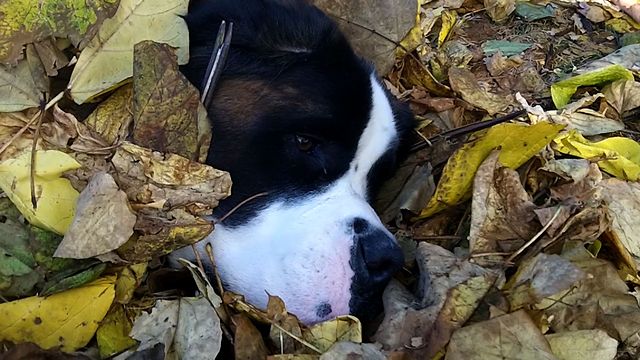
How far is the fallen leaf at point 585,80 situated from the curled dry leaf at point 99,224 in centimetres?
171

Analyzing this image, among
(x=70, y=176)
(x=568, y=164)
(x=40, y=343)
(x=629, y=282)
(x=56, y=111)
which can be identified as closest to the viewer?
(x=40, y=343)

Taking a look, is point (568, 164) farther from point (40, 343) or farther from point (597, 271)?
point (40, 343)

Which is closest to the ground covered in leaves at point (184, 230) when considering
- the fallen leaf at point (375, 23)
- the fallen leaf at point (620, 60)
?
the fallen leaf at point (375, 23)

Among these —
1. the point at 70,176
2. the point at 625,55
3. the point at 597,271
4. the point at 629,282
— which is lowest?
the point at 625,55

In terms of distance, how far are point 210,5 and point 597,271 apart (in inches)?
41.9

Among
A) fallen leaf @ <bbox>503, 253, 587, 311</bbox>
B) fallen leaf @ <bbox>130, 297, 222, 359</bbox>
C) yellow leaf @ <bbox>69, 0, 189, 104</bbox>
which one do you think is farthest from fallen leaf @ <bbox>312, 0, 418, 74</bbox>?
fallen leaf @ <bbox>130, 297, 222, 359</bbox>

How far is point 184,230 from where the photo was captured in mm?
1684

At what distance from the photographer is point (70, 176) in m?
1.69

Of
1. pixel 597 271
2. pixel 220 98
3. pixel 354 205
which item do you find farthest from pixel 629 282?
pixel 220 98

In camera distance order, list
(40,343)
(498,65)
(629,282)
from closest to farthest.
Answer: (40,343) < (629,282) < (498,65)

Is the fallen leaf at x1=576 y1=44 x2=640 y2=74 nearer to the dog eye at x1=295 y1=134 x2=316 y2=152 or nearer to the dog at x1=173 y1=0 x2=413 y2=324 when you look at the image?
the dog at x1=173 y1=0 x2=413 y2=324

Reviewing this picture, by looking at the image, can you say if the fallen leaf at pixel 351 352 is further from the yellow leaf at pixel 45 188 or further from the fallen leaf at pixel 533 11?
the fallen leaf at pixel 533 11

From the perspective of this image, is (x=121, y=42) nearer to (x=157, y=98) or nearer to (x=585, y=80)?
(x=157, y=98)

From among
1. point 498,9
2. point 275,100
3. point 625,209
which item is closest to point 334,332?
point 275,100
